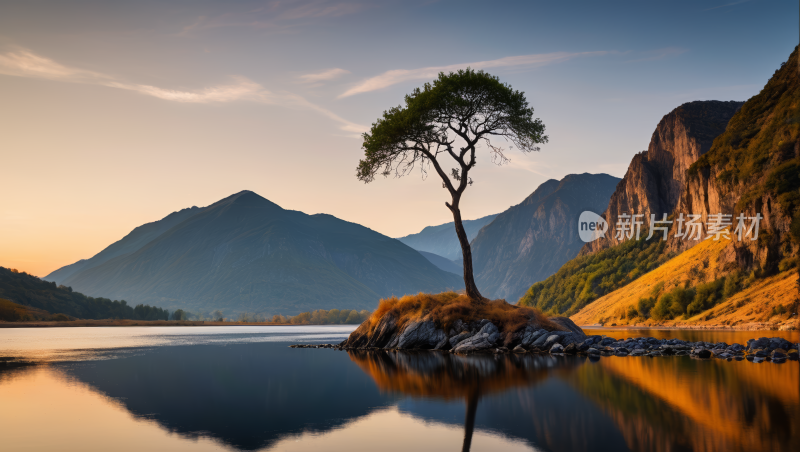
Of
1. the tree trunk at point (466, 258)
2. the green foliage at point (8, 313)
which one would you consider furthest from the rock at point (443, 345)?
the green foliage at point (8, 313)

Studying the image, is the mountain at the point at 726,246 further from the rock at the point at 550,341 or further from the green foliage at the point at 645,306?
the rock at the point at 550,341

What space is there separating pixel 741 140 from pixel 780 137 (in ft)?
73.6

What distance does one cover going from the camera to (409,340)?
39.1 meters

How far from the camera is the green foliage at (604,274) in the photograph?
Answer: 15838 cm

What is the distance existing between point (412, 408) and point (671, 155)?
657ft

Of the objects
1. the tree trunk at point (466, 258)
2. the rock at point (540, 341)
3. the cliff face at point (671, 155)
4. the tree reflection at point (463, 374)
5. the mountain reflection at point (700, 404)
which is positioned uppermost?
the cliff face at point (671, 155)

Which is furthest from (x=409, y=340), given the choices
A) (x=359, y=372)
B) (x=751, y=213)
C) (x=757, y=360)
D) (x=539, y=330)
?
(x=751, y=213)

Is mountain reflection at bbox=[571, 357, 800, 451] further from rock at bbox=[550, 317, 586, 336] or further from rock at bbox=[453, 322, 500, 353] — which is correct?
rock at bbox=[550, 317, 586, 336]

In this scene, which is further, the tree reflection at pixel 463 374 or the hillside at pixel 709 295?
the hillside at pixel 709 295

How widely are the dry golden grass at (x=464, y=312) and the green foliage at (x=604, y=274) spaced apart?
127m

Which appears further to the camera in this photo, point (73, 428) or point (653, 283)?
point (653, 283)

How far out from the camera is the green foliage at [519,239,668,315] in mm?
158375

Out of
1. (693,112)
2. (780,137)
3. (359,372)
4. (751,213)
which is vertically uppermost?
(693,112)

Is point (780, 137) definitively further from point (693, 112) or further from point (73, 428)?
point (73, 428)
